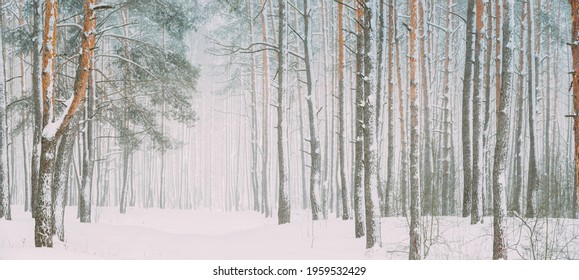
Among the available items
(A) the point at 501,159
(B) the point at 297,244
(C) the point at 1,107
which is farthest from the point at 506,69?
(C) the point at 1,107

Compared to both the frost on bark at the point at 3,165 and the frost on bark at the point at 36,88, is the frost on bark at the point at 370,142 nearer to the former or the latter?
the frost on bark at the point at 36,88

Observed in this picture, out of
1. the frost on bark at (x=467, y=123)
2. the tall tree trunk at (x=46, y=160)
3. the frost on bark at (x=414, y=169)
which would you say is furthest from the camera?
the frost on bark at (x=467, y=123)

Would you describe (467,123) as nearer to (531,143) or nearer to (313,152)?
(531,143)

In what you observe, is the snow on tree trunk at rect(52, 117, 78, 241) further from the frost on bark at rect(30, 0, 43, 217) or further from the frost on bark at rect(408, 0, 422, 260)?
the frost on bark at rect(408, 0, 422, 260)

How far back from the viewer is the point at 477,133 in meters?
11.6

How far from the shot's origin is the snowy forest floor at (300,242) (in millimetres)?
8219

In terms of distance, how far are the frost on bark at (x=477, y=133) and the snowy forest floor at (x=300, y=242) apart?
0.44 m

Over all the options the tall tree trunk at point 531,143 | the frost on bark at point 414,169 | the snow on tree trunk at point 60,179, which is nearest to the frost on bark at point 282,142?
the snow on tree trunk at point 60,179

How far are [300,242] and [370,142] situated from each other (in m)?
3.06
